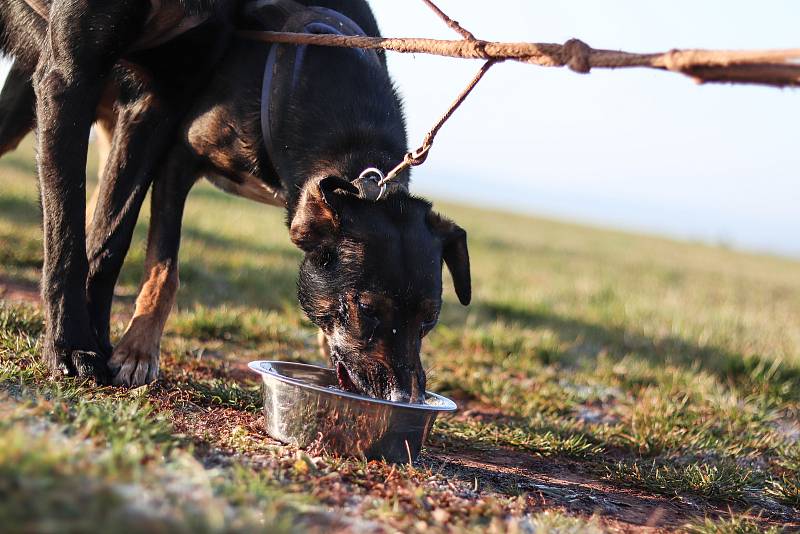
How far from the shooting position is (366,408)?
109 inches

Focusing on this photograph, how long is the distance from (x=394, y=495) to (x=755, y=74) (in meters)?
1.48

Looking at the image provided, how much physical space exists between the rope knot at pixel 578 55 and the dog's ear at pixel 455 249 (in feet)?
3.58

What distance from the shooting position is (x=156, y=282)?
12.0 feet

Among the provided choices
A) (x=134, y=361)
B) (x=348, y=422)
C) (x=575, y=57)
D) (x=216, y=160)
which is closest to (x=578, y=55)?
(x=575, y=57)

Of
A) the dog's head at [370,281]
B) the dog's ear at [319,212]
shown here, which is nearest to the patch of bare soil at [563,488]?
the dog's head at [370,281]

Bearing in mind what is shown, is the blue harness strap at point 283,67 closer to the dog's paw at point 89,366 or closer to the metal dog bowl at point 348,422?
the dog's paw at point 89,366

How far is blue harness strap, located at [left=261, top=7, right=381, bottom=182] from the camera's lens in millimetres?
3674

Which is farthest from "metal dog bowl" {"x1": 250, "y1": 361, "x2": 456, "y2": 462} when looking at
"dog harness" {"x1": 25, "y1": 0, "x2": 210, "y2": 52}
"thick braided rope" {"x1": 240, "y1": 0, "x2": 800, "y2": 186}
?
"dog harness" {"x1": 25, "y1": 0, "x2": 210, "y2": 52}

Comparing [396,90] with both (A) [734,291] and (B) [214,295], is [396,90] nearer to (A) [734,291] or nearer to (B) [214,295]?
(B) [214,295]

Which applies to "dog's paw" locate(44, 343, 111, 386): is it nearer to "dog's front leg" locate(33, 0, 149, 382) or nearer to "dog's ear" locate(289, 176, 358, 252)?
"dog's front leg" locate(33, 0, 149, 382)

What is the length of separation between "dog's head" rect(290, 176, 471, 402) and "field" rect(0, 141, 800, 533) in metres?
0.38

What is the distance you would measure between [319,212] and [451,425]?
113cm

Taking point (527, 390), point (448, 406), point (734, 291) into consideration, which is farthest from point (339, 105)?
point (734, 291)

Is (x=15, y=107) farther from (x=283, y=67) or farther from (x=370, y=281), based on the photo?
(x=370, y=281)
